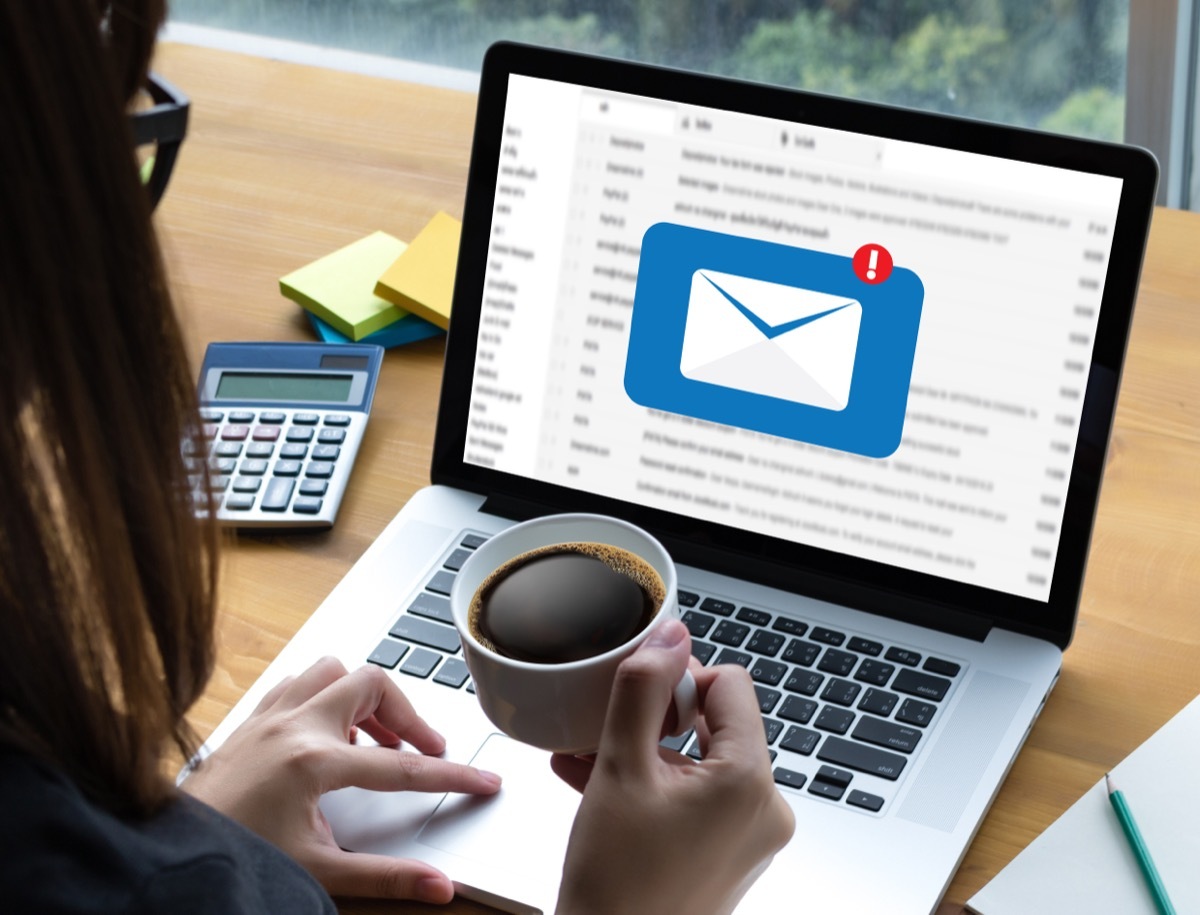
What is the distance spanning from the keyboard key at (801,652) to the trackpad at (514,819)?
15 cm

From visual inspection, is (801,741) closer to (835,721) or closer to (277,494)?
(835,721)

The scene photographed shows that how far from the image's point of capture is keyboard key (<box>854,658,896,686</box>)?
716 mm

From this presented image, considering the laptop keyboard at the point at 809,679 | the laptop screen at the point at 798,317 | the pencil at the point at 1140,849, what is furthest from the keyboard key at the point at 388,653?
the pencil at the point at 1140,849

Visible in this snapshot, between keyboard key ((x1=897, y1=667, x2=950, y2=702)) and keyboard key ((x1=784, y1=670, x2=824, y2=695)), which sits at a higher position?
keyboard key ((x1=784, y1=670, x2=824, y2=695))

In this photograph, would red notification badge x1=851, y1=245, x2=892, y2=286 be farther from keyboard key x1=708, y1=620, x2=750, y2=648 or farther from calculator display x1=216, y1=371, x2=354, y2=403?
calculator display x1=216, y1=371, x2=354, y2=403

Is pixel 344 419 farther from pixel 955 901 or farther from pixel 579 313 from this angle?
pixel 955 901

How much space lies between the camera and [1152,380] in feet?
3.14

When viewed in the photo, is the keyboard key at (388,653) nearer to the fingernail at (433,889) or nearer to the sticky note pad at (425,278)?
the fingernail at (433,889)

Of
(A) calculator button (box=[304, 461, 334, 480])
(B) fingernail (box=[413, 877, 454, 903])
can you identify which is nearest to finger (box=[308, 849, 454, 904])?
(B) fingernail (box=[413, 877, 454, 903])

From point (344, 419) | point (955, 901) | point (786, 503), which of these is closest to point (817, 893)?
point (955, 901)

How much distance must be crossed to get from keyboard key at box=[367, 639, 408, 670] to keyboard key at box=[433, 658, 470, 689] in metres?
0.03

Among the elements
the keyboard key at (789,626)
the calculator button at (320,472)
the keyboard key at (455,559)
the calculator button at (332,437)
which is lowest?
the keyboard key at (789,626)

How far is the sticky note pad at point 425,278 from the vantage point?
101 cm

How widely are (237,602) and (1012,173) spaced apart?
0.51 metres
